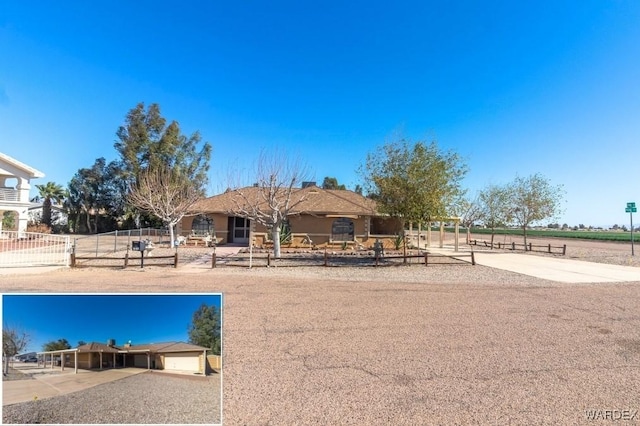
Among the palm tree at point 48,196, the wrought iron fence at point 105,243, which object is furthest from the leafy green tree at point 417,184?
the palm tree at point 48,196

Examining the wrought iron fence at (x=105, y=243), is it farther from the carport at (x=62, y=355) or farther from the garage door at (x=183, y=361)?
the garage door at (x=183, y=361)

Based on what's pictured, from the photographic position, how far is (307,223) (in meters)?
26.0

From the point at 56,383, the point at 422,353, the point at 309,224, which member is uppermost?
the point at 309,224

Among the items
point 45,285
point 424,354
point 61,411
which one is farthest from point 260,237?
point 61,411

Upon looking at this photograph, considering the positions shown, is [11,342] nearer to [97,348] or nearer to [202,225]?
[97,348]

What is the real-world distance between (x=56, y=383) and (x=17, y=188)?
122ft

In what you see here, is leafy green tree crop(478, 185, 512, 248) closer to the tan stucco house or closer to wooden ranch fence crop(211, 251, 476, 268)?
wooden ranch fence crop(211, 251, 476, 268)

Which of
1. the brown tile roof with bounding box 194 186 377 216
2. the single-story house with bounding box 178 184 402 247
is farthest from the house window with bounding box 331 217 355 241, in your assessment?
the brown tile roof with bounding box 194 186 377 216

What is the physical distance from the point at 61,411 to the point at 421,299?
8292 mm

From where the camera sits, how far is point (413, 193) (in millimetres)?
17172

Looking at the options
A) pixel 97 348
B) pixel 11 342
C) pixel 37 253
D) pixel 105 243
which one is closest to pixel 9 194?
pixel 105 243

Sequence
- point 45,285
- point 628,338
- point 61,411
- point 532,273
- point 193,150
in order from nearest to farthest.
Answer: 1. point 61,411
2. point 628,338
3. point 45,285
4. point 532,273
5. point 193,150

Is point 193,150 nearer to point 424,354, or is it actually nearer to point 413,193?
point 413,193

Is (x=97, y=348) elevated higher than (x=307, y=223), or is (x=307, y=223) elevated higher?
(x=307, y=223)
